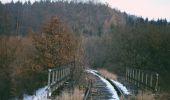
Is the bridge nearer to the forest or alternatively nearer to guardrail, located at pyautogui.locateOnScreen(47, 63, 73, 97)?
guardrail, located at pyautogui.locateOnScreen(47, 63, 73, 97)

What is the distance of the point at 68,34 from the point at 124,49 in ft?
118

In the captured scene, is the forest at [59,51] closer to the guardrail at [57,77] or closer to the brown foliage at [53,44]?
the brown foliage at [53,44]

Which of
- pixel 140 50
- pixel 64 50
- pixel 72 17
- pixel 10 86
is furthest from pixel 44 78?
pixel 72 17

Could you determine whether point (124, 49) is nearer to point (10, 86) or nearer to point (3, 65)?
point (3, 65)

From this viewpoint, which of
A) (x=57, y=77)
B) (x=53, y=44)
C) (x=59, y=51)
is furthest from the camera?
(x=53, y=44)

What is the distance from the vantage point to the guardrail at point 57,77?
20.9m

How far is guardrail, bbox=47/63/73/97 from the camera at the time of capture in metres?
20.9

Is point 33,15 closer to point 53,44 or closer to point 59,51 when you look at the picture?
point 53,44

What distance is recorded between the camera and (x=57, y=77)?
84.0 feet

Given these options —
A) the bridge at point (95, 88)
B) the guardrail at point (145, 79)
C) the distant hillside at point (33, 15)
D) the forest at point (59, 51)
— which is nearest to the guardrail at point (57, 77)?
the bridge at point (95, 88)

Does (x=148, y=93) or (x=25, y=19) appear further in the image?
(x=25, y=19)

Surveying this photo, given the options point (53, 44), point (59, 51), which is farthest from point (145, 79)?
point (53, 44)

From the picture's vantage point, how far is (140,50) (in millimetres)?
77688

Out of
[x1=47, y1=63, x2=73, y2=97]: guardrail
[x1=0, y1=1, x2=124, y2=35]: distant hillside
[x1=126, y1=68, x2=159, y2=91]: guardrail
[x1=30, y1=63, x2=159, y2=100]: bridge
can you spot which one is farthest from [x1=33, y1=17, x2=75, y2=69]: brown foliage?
[x1=0, y1=1, x2=124, y2=35]: distant hillside
